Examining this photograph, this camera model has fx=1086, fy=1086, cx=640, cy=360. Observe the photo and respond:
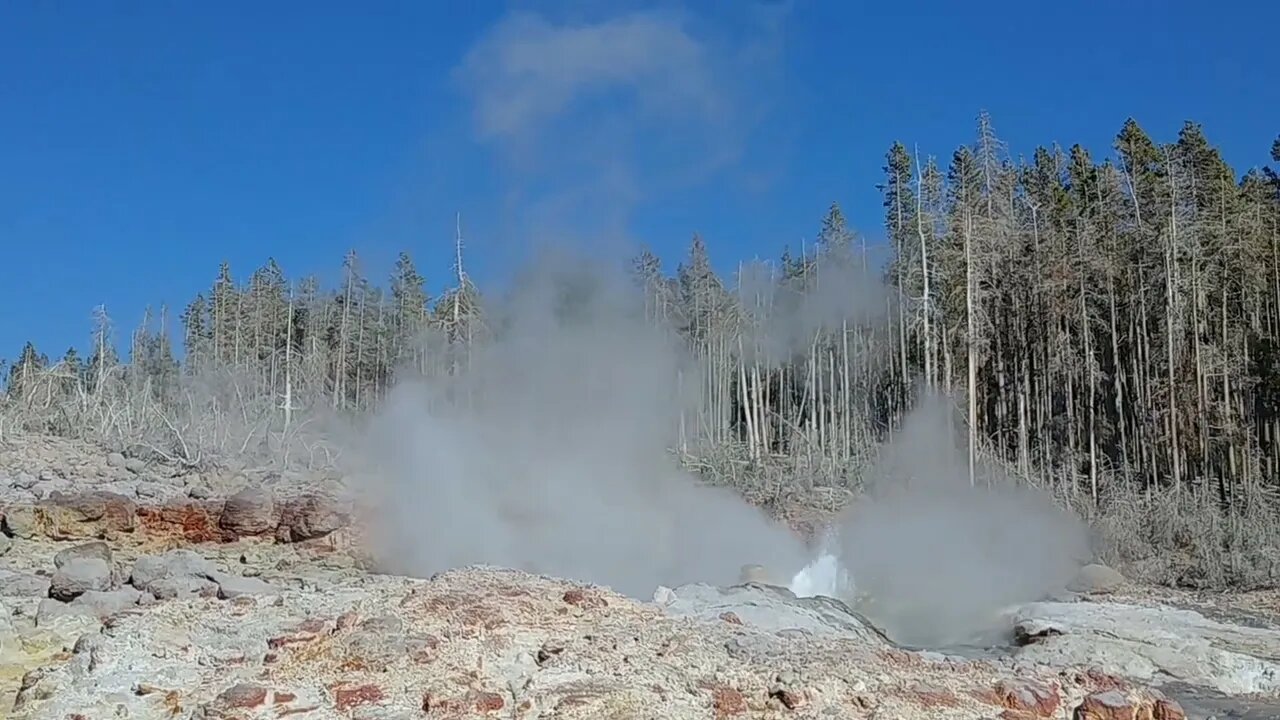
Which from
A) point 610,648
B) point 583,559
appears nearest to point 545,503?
point 583,559

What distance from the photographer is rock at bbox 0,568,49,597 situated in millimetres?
11991

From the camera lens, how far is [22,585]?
12.2m

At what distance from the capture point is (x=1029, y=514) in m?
23.7

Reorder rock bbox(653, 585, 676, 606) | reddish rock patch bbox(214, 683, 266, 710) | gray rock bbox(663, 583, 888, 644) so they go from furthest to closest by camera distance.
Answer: rock bbox(653, 585, 676, 606)
gray rock bbox(663, 583, 888, 644)
reddish rock patch bbox(214, 683, 266, 710)

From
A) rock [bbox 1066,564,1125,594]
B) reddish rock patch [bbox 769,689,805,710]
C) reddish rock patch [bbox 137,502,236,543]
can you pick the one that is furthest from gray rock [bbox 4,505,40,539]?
rock [bbox 1066,564,1125,594]

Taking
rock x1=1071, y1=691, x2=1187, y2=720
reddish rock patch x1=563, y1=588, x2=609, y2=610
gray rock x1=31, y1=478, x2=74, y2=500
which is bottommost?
rock x1=1071, y1=691, x2=1187, y2=720

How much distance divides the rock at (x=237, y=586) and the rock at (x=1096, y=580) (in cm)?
1452

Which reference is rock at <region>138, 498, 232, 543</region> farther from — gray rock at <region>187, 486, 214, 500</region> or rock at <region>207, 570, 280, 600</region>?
rock at <region>207, 570, 280, 600</region>

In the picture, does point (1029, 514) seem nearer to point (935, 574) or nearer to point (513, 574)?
point (935, 574)

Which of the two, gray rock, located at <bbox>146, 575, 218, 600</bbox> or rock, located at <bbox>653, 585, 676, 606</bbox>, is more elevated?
gray rock, located at <bbox>146, 575, 218, 600</bbox>

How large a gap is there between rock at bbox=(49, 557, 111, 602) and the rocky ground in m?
0.02

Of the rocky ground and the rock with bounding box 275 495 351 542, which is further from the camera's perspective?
the rock with bounding box 275 495 351 542

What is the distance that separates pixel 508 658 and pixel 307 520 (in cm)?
933

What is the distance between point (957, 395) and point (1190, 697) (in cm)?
1720
